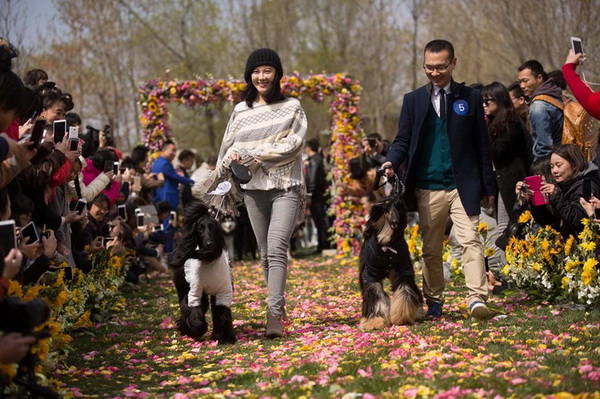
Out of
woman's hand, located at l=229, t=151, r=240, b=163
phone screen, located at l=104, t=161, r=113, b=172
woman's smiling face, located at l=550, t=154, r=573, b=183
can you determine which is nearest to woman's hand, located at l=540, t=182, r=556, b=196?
woman's smiling face, located at l=550, t=154, r=573, b=183

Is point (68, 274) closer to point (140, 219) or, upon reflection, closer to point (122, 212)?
point (122, 212)

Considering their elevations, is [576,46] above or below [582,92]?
above

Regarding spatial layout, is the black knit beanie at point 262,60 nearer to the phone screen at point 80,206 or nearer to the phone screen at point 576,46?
the phone screen at point 80,206

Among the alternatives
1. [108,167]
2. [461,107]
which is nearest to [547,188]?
[461,107]

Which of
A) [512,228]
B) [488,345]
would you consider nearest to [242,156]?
[488,345]

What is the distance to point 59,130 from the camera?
279 inches

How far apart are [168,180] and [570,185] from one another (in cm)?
956

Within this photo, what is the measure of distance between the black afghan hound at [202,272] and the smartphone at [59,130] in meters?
1.17

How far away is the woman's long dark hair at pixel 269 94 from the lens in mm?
7496

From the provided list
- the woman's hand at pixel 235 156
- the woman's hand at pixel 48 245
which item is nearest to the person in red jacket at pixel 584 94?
the woman's hand at pixel 235 156

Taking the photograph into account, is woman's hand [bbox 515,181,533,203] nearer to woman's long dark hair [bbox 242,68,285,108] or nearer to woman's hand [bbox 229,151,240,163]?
woman's long dark hair [bbox 242,68,285,108]

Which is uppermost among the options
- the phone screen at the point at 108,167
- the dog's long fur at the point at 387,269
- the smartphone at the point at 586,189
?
the phone screen at the point at 108,167

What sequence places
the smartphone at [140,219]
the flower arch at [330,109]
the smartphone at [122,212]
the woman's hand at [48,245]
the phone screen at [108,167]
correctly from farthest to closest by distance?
the flower arch at [330,109] → the smartphone at [140,219] → the smartphone at [122,212] → the phone screen at [108,167] → the woman's hand at [48,245]

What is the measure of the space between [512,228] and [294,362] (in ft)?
12.8
